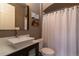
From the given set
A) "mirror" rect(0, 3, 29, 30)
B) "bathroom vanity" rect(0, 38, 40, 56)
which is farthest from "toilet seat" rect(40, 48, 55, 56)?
"mirror" rect(0, 3, 29, 30)

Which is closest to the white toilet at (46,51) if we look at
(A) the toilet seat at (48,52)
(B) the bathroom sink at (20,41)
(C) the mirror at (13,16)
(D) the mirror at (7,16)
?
(A) the toilet seat at (48,52)

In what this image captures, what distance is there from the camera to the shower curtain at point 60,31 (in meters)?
1.25

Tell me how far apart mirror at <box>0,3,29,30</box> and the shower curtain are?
300 millimetres

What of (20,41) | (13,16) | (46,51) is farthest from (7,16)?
(46,51)

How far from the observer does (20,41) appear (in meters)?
1.13

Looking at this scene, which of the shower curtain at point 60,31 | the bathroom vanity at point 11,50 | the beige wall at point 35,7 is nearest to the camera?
the bathroom vanity at point 11,50

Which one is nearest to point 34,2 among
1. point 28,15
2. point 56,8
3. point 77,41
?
point 28,15

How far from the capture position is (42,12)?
1.28 m

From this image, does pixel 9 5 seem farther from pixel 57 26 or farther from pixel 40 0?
pixel 57 26

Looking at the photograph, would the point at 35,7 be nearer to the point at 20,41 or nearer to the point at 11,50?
the point at 20,41

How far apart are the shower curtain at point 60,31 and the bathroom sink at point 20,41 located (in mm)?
214

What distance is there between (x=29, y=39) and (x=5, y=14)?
0.44m

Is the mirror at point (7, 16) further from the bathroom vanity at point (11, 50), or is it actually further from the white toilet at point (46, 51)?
the white toilet at point (46, 51)

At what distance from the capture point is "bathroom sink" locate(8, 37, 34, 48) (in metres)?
1.09
